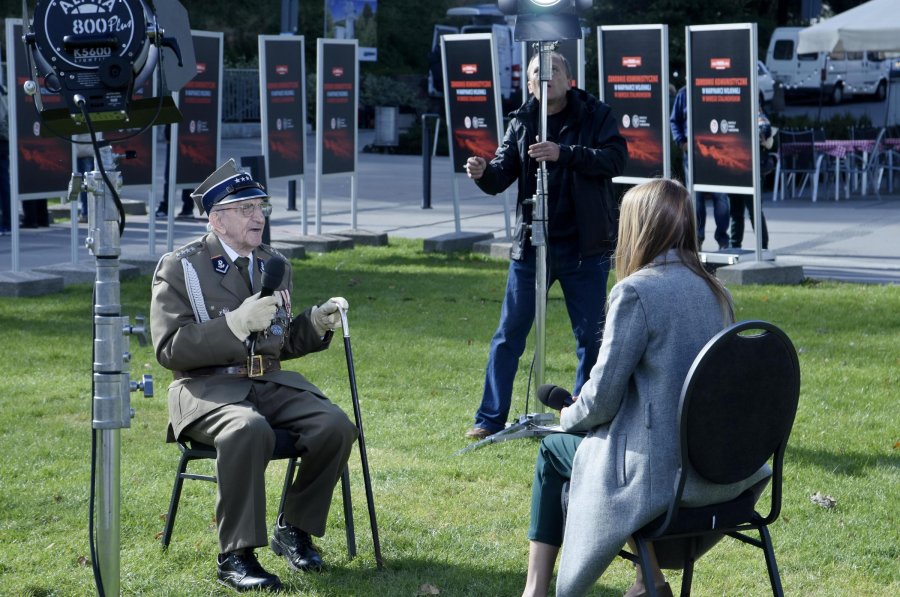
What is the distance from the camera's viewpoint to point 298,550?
5012mm

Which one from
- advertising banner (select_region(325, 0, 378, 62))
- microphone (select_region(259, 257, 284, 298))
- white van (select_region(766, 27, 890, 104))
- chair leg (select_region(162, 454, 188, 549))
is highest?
advertising banner (select_region(325, 0, 378, 62))

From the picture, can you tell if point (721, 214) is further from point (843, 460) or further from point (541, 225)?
point (541, 225)

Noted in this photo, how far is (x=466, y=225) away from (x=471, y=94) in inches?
107

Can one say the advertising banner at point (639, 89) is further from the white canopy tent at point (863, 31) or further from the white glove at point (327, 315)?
the white glove at point (327, 315)

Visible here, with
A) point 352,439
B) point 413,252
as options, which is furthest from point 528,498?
point 413,252

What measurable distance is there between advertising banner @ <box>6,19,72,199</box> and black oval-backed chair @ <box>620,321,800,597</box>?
8.85m

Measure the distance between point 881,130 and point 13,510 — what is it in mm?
18080

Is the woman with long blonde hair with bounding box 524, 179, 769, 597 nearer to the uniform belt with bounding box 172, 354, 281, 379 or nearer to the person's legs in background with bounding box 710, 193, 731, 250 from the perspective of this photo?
the uniform belt with bounding box 172, 354, 281, 379

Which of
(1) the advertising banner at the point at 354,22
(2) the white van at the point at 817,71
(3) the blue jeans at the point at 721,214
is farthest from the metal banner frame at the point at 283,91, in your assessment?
(2) the white van at the point at 817,71

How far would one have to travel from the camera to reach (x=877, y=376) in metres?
8.42

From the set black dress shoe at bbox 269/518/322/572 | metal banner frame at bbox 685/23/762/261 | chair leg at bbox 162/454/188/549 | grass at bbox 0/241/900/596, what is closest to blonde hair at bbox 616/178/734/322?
grass at bbox 0/241/900/596

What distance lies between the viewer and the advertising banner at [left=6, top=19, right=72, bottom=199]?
11586mm

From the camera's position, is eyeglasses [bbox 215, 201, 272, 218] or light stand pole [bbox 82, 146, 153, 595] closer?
light stand pole [bbox 82, 146, 153, 595]

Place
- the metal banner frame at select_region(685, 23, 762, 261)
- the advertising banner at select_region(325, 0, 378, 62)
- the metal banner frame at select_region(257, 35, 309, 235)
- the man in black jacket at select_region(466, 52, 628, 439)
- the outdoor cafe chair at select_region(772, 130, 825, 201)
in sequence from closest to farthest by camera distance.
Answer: the man in black jacket at select_region(466, 52, 628, 439)
the metal banner frame at select_region(685, 23, 762, 261)
the metal banner frame at select_region(257, 35, 309, 235)
the outdoor cafe chair at select_region(772, 130, 825, 201)
the advertising banner at select_region(325, 0, 378, 62)
